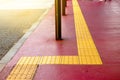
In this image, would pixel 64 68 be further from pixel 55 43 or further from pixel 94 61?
pixel 55 43

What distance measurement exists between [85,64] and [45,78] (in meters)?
0.94

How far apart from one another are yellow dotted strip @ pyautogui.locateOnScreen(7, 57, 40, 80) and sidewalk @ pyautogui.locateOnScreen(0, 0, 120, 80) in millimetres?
90

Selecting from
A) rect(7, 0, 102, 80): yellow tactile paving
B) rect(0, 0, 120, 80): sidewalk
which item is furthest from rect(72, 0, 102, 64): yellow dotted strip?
rect(0, 0, 120, 80): sidewalk

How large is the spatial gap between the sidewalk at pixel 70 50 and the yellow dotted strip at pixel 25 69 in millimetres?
90

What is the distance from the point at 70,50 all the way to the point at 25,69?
57.6 inches

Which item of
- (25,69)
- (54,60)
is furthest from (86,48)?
(25,69)

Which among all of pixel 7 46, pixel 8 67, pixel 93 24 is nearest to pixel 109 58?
pixel 8 67

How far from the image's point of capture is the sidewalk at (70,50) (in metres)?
4.22

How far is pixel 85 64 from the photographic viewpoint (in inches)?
184

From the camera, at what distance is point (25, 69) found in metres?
4.45

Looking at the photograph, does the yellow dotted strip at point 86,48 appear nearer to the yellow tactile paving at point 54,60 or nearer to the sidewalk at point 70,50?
the yellow tactile paving at point 54,60

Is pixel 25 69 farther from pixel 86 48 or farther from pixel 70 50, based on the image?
pixel 86 48

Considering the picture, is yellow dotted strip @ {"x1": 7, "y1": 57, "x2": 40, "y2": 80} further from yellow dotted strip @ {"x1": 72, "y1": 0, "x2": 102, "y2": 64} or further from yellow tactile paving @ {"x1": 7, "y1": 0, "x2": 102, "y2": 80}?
yellow dotted strip @ {"x1": 72, "y1": 0, "x2": 102, "y2": 64}

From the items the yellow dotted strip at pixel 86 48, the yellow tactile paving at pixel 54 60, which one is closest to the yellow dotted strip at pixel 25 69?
the yellow tactile paving at pixel 54 60
